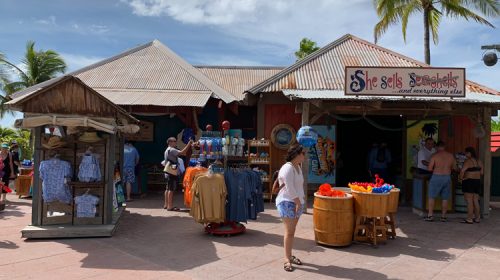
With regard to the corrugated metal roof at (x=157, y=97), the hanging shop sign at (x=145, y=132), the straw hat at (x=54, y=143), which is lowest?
the straw hat at (x=54, y=143)

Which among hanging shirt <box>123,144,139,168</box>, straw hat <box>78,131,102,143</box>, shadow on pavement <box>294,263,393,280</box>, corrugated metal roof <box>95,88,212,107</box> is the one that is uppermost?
corrugated metal roof <box>95,88,212,107</box>

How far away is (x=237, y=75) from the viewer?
16.4 m

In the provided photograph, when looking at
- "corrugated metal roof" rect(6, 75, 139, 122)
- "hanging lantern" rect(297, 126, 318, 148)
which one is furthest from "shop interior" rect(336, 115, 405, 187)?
"corrugated metal roof" rect(6, 75, 139, 122)

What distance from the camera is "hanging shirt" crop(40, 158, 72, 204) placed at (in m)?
7.03

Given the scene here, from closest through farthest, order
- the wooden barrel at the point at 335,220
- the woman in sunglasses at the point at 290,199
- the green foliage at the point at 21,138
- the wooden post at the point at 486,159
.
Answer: the woman in sunglasses at the point at 290,199
the wooden barrel at the point at 335,220
the wooden post at the point at 486,159
the green foliage at the point at 21,138

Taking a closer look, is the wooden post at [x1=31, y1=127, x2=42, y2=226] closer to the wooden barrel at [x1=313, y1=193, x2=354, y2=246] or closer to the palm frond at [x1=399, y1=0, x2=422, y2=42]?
the wooden barrel at [x1=313, y1=193, x2=354, y2=246]

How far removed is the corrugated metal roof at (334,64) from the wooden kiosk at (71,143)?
14.1 feet

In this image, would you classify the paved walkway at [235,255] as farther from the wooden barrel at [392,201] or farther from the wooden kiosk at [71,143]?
the wooden barrel at [392,201]

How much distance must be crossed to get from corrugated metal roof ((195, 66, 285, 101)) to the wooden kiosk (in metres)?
7.42

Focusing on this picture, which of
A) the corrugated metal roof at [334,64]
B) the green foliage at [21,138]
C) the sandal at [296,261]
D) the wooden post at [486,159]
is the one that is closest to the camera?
the sandal at [296,261]

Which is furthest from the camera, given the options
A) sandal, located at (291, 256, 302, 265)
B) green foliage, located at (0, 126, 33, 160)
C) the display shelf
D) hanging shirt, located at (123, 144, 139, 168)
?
green foliage, located at (0, 126, 33, 160)

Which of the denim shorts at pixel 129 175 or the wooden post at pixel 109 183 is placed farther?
the denim shorts at pixel 129 175

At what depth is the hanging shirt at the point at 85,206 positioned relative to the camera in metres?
7.20

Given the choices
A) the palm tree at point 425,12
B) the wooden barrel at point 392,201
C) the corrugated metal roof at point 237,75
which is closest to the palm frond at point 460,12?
the palm tree at point 425,12
